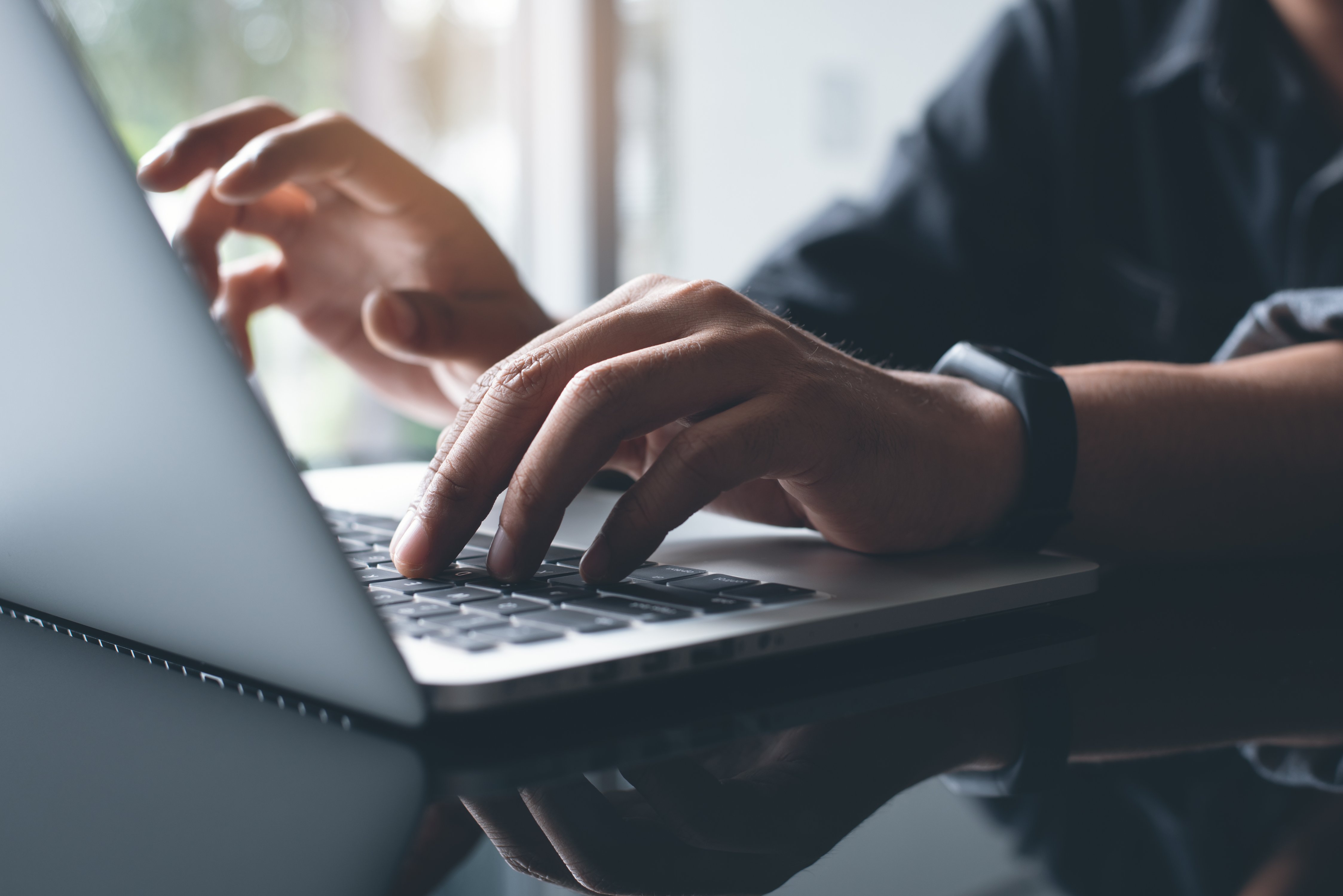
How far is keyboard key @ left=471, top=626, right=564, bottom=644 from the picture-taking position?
1.04 ft

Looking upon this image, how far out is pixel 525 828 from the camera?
25 cm

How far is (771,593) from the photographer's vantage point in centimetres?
39

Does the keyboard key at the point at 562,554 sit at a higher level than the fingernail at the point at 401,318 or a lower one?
lower

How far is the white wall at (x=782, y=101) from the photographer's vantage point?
2693 millimetres

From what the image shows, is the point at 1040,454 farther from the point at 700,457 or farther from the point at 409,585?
the point at 409,585

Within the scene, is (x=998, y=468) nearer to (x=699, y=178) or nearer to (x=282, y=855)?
(x=282, y=855)

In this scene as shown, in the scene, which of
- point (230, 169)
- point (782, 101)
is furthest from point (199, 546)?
point (782, 101)

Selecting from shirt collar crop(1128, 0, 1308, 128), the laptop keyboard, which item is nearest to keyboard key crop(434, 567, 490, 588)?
the laptop keyboard

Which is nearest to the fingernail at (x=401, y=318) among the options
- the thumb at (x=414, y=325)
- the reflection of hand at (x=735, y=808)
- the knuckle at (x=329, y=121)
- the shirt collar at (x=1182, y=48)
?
the thumb at (x=414, y=325)

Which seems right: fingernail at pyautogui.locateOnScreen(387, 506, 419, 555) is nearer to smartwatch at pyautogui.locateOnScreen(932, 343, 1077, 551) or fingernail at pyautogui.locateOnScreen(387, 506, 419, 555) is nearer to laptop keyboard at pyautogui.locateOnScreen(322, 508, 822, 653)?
laptop keyboard at pyautogui.locateOnScreen(322, 508, 822, 653)

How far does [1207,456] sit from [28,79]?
2.02 feet

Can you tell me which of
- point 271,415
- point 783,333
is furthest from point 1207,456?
point 271,415

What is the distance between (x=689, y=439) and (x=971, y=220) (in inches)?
34.1

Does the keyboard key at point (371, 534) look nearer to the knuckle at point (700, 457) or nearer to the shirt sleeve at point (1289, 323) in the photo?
the knuckle at point (700, 457)
